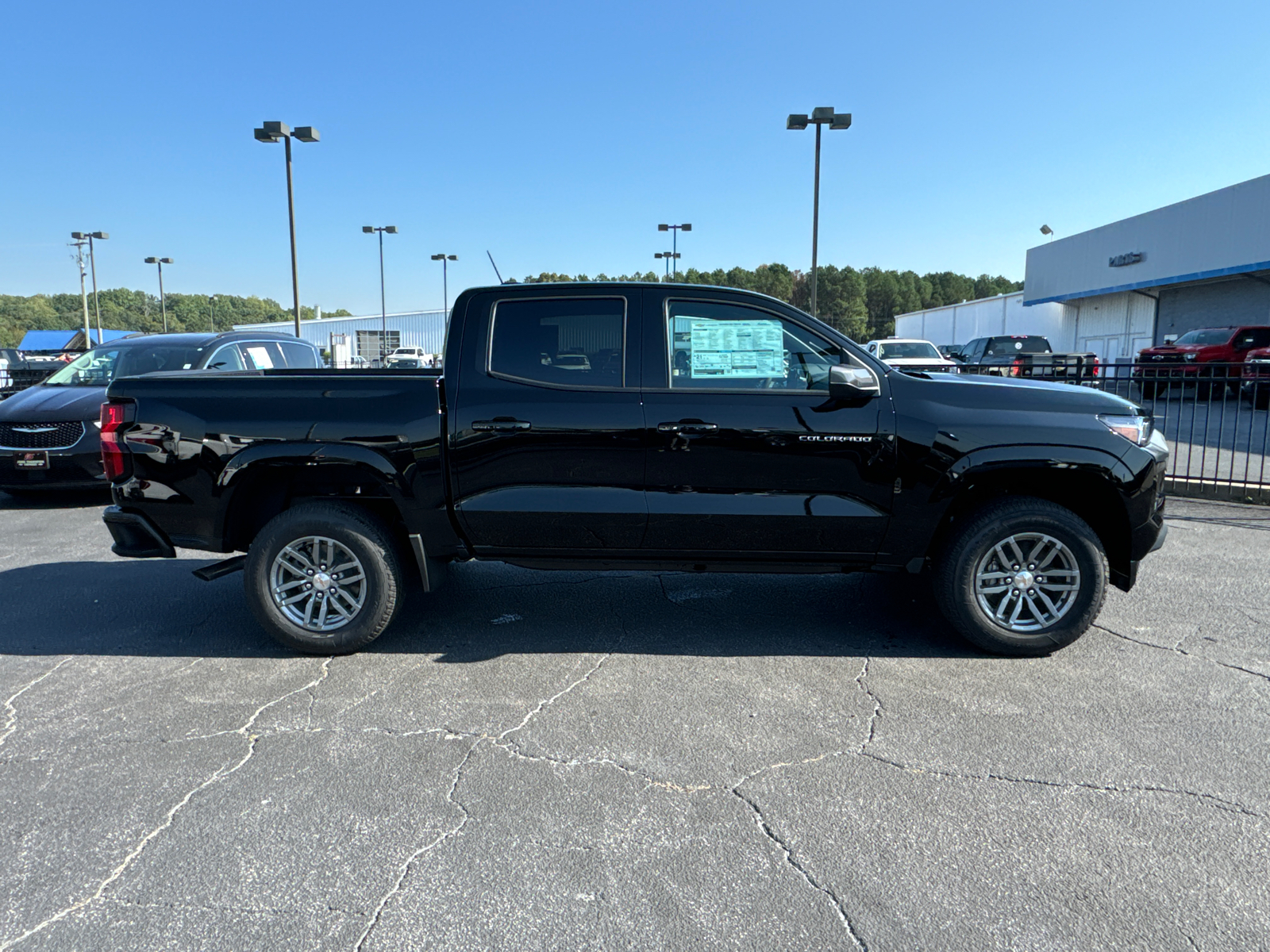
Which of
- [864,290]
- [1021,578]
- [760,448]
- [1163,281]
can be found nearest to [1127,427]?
[1021,578]

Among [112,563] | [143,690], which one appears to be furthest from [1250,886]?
[112,563]

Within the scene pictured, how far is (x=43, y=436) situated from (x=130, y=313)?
500 ft

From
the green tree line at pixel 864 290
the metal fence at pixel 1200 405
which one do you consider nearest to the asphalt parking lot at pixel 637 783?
the metal fence at pixel 1200 405

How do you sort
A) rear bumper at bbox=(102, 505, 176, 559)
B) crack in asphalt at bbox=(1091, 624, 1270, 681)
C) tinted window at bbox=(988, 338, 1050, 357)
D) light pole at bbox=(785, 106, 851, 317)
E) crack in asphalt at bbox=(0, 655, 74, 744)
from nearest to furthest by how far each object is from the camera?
1. crack in asphalt at bbox=(0, 655, 74, 744)
2. crack in asphalt at bbox=(1091, 624, 1270, 681)
3. rear bumper at bbox=(102, 505, 176, 559)
4. light pole at bbox=(785, 106, 851, 317)
5. tinted window at bbox=(988, 338, 1050, 357)

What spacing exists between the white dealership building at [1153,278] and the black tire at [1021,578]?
29.5 meters

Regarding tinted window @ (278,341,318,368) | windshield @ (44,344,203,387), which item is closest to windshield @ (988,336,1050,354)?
tinted window @ (278,341,318,368)

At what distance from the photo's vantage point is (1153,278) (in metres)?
33.9

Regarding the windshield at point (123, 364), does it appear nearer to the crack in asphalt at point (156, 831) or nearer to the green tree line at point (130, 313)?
the crack in asphalt at point (156, 831)

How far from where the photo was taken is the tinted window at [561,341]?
4602 mm

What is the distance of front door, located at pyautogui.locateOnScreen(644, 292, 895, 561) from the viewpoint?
14.6ft

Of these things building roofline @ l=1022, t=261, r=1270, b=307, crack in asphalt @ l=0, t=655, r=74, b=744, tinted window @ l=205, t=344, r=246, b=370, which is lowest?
crack in asphalt @ l=0, t=655, r=74, b=744

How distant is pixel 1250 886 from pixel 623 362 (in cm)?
334

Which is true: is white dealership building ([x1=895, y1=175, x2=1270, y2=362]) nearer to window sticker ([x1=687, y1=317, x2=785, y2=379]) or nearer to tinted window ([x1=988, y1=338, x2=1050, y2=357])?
tinted window ([x1=988, y1=338, x2=1050, y2=357])

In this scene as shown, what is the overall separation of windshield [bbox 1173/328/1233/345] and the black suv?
2307 cm
